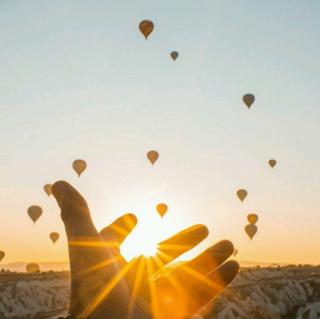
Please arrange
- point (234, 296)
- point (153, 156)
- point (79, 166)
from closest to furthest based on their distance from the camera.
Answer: point (79, 166) → point (153, 156) → point (234, 296)

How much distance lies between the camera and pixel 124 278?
111 inches

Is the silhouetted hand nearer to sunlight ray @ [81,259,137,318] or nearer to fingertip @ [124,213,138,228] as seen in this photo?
sunlight ray @ [81,259,137,318]

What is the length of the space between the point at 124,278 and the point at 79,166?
208 ft

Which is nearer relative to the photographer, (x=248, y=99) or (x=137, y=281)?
(x=137, y=281)

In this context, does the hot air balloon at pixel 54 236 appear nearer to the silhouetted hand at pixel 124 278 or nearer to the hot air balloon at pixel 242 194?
the hot air balloon at pixel 242 194

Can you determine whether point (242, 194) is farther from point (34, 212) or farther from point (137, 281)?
point (137, 281)

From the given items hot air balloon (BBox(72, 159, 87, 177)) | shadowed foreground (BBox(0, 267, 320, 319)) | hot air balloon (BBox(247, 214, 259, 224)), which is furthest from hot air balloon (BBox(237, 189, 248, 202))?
hot air balloon (BBox(72, 159, 87, 177))

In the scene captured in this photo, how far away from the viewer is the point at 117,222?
134 inches

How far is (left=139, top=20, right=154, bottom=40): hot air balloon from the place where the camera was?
5747cm

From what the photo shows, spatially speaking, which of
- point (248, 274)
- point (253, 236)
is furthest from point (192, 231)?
point (248, 274)

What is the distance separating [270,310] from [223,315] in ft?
72.5

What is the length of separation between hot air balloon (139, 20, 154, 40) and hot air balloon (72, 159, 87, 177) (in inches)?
785

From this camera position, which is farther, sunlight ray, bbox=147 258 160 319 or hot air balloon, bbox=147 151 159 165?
hot air balloon, bbox=147 151 159 165

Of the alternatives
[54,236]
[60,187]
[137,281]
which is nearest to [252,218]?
[54,236]
